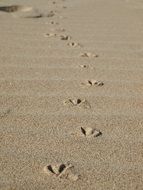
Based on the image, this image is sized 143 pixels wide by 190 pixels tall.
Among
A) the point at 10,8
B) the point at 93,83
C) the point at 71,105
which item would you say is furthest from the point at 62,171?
the point at 10,8

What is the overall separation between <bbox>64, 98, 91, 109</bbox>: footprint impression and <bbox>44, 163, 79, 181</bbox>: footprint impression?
23.1 inches

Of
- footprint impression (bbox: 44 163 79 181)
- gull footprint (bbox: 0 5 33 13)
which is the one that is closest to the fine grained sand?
footprint impression (bbox: 44 163 79 181)

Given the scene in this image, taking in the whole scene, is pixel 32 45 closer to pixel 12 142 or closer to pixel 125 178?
pixel 12 142

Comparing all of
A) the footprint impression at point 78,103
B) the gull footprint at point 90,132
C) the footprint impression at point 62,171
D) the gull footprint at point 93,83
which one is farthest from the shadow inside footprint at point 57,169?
the gull footprint at point 93,83

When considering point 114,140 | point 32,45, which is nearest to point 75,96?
point 114,140

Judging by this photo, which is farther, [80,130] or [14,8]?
[14,8]

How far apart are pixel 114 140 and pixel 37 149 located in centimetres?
32

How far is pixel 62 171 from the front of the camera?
1686 mm

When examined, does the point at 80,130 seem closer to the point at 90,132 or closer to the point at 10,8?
the point at 90,132

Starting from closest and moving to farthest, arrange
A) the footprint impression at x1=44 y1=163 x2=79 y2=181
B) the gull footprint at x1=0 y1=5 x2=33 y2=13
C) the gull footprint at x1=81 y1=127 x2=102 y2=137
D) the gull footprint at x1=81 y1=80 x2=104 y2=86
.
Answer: the footprint impression at x1=44 y1=163 x2=79 y2=181
the gull footprint at x1=81 y1=127 x2=102 y2=137
the gull footprint at x1=81 y1=80 x2=104 y2=86
the gull footprint at x1=0 y1=5 x2=33 y2=13

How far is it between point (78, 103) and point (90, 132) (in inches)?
13.2

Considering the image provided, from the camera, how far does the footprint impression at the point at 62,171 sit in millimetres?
1655

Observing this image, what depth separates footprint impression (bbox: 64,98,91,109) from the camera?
7.50 feet

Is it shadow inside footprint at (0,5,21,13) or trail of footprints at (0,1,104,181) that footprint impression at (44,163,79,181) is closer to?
trail of footprints at (0,1,104,181)
